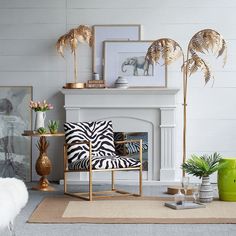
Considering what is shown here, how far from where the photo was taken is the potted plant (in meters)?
5.66

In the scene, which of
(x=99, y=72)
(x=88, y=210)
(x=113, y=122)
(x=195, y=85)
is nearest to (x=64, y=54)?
(x=99, y=72)

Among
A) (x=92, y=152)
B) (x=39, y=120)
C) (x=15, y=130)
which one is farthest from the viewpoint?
(x=15, y=130)

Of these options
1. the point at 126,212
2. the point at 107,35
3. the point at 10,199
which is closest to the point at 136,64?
the point at 107,35

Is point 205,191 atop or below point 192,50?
below

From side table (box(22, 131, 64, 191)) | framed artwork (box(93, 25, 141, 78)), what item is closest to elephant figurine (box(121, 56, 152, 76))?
framed artwork (box(93, 25, 141, 78))

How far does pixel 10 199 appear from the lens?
308 centimetres

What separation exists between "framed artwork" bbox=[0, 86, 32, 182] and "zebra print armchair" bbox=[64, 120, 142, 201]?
3.44ft

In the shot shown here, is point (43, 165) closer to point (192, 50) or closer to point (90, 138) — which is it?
point (90, 138)

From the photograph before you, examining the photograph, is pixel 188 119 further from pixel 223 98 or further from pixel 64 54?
pixel 64 54

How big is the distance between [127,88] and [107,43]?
631 mm

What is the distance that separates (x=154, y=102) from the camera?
710 cm

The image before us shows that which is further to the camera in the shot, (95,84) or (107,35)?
(107,35)

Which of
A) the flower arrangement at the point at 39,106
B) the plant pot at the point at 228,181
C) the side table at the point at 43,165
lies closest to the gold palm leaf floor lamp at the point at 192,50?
the plant pot at the point at 228,181

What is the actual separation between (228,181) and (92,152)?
1.48 meters
